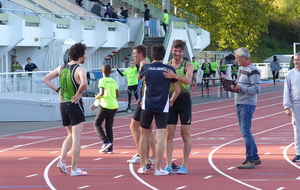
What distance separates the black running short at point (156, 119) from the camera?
39.3 feet

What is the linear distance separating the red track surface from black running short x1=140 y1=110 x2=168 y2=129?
0.72m

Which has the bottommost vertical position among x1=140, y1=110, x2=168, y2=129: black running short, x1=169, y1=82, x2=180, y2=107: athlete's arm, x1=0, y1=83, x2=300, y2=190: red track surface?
x1=0, y1=83, x2=300, y2=190: red track surface

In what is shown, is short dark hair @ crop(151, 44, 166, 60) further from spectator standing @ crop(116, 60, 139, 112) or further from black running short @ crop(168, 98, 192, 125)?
spectator standing @ crop(116, 60, 139, 112)

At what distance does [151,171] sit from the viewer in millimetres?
12648

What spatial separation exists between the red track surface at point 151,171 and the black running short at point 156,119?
28.5 inches

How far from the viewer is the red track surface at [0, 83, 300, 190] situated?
11375mm

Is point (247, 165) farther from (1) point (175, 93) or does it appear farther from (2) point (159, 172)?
(1) point (175, 93)

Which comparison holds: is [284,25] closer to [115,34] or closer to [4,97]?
[115,34]

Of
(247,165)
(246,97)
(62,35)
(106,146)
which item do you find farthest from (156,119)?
(62,35)

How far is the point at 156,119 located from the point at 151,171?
3.31ft

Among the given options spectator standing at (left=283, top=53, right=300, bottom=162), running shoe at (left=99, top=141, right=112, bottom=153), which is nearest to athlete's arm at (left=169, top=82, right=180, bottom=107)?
spectator standing at (left=283, top=53, right=300, bottom=162)

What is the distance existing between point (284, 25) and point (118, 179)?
94.3m

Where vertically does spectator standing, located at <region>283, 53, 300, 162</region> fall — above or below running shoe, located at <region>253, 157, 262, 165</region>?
above

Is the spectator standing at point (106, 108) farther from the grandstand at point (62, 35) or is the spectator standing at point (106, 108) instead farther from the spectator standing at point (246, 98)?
the grandstand at point (62, 35)
